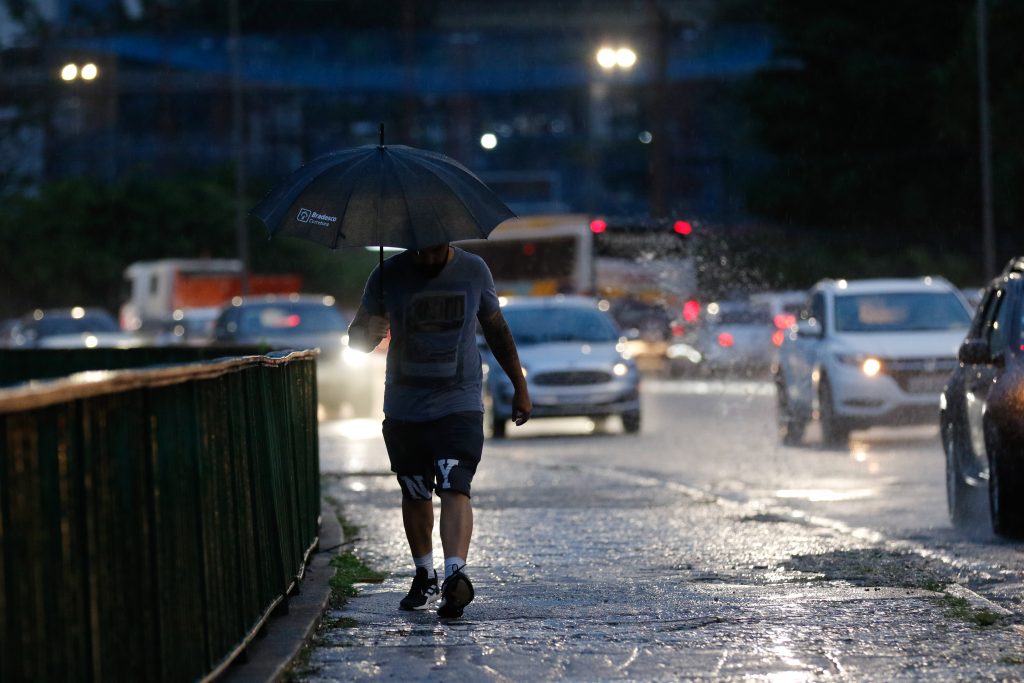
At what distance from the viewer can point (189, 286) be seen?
5447cm

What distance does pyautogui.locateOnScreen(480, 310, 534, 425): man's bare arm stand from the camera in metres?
8.70

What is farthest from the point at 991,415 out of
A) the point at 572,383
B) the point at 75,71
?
the point at 75,71

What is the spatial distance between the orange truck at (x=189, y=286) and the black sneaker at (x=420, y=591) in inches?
1765

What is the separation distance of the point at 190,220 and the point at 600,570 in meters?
65.3

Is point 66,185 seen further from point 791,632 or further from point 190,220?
point 791,632

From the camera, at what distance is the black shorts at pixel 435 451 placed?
8.48 m

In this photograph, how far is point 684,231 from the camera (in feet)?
105

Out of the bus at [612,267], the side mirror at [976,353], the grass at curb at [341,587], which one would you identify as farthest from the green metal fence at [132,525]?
the bus at [612,267]

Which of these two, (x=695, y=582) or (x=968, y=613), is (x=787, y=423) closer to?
(x=695, y=582)

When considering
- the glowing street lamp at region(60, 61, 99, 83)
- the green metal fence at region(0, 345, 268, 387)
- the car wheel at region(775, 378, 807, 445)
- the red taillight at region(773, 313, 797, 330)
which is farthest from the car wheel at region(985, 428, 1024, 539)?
the glowing street lamp at region(60, 61, 99, 83)

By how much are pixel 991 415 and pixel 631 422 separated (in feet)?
40.5

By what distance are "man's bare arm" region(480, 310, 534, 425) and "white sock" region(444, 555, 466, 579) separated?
745 mm

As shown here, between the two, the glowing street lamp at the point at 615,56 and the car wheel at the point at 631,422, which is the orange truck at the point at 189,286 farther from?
the car wheel at the point at 631,422

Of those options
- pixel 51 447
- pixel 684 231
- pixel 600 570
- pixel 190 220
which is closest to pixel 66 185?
pixel 190 220
